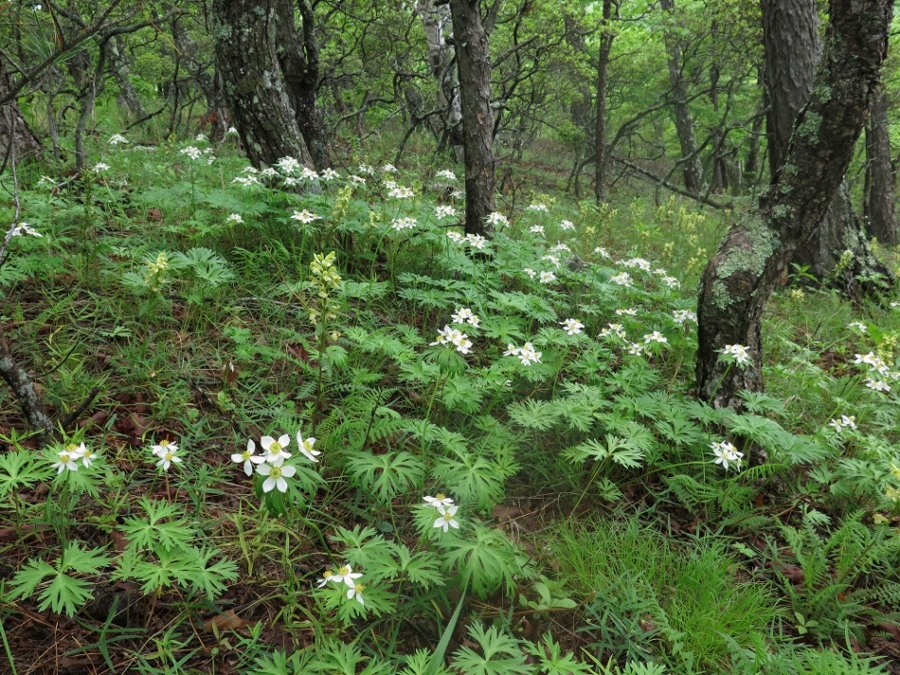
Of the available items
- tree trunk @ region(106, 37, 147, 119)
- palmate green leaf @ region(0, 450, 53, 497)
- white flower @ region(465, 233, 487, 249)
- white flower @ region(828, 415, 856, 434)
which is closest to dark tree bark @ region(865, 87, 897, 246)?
white flower @ region(828, 415, 856, 434)

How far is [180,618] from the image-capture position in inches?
69.6

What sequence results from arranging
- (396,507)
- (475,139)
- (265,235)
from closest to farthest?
(396,507)
(265,235)
(475,139)

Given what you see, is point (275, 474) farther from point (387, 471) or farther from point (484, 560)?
point (484, 560)

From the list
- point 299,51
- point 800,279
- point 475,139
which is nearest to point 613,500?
point 475,139

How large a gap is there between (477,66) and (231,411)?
10.5 ft

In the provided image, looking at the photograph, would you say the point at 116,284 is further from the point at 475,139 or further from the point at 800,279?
the point at 800,279

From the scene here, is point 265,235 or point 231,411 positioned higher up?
point 265,235

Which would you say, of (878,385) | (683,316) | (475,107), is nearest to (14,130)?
(475,107)

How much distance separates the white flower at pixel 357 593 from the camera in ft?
5.26

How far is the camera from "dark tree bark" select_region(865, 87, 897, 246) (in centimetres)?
932

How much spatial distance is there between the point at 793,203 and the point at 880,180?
9.19 m

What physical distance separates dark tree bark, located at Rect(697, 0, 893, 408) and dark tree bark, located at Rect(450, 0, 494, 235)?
2001 mm

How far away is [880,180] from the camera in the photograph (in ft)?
30.5

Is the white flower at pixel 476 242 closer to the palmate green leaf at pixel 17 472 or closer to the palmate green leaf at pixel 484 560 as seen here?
the palmate green leaf at pixel 484 560
